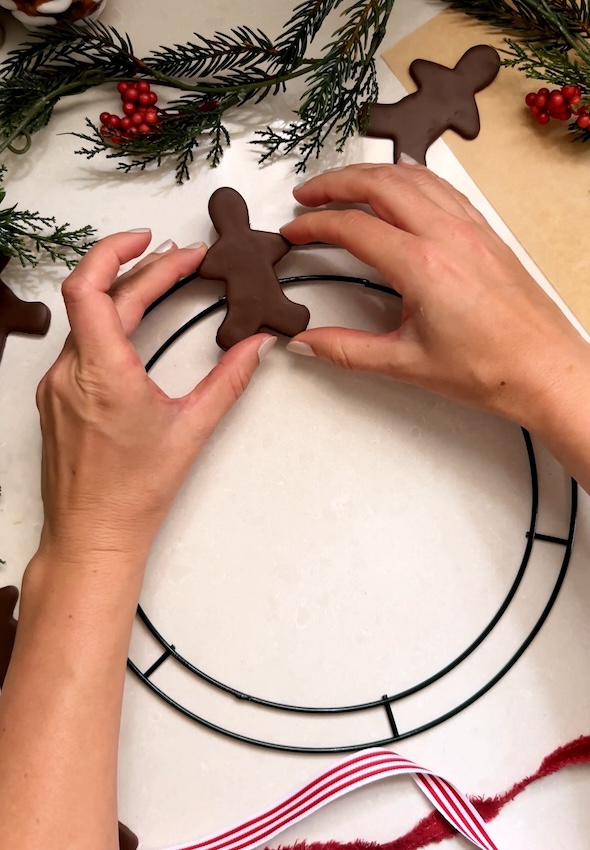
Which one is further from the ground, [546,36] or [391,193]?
[546,36]

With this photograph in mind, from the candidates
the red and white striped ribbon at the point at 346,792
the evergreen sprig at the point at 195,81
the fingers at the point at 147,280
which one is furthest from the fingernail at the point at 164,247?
the red and white striped ribbon at the point at 346,792

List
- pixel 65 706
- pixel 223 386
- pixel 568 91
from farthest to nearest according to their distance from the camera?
1. pixel 568 91
2. pixel 223 386
3. pixel 65 706

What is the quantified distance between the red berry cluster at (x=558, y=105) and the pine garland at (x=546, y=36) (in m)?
0.01

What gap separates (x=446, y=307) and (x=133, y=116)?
0.52 meters

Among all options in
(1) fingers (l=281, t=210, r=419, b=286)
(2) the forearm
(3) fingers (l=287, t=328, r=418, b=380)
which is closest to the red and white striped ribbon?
(2) the forearm

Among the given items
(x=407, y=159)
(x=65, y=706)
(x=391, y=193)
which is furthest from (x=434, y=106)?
(x=65, y=706)

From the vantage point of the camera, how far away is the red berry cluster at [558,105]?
3.14ft

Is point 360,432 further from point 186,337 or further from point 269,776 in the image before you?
point 269,776

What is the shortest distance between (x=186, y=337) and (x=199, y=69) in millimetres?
388

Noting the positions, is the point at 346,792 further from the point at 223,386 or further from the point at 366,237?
the point at 366,237

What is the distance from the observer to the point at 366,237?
854mm

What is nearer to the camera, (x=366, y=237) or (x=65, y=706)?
(x=65, y=706)

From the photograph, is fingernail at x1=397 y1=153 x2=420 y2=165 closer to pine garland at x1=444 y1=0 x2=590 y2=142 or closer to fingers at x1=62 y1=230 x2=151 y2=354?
pine garland at x1=444 y1=0 x2=590 y2=142

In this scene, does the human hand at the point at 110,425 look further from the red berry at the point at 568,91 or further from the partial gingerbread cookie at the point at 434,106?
the red berry at the point at 568,91
